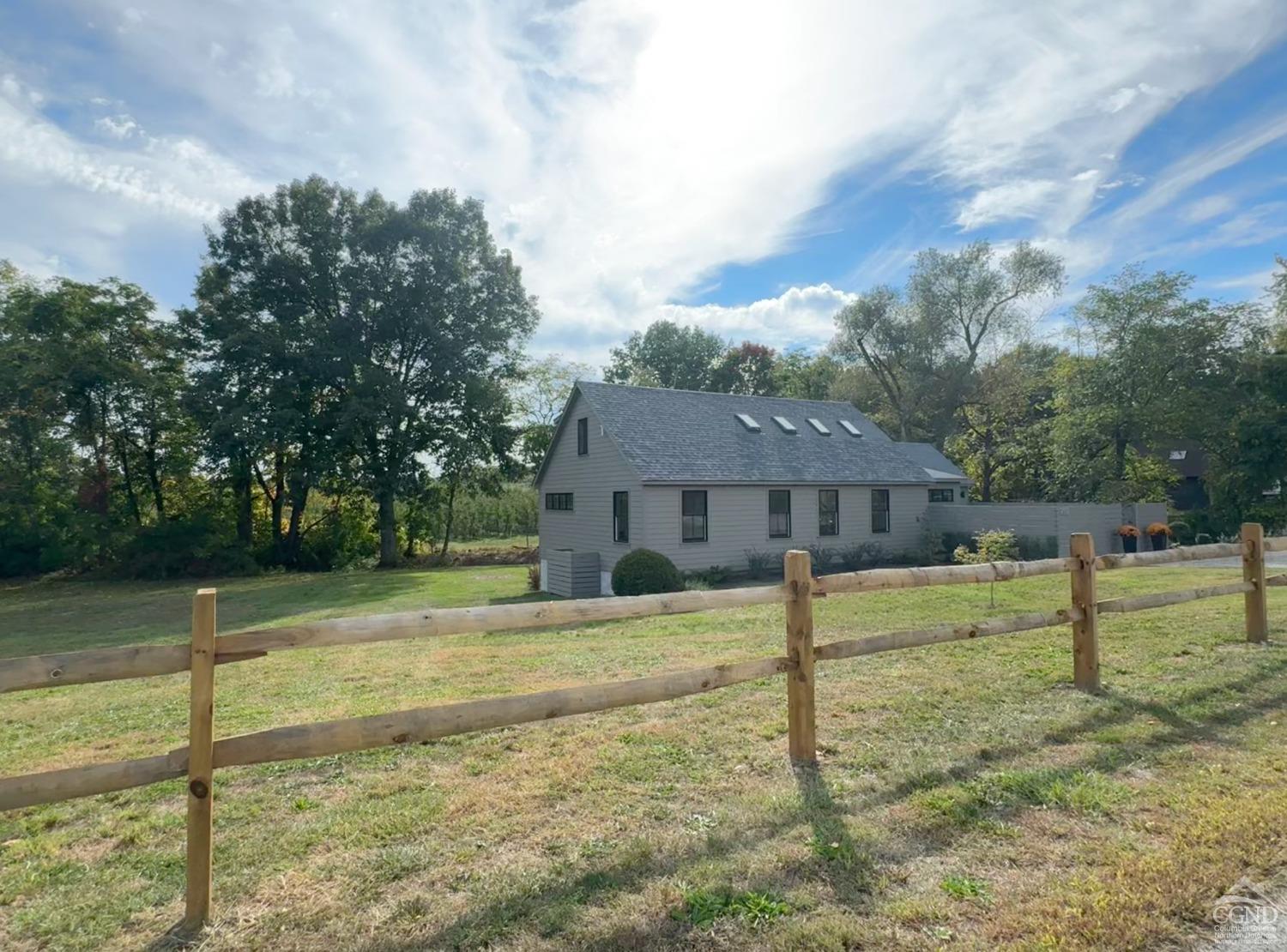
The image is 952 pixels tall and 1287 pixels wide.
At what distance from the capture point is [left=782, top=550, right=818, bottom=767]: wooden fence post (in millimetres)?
4207

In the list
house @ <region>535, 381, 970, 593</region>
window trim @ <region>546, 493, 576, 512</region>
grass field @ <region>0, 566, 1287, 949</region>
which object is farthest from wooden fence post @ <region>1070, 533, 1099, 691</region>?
window trim @ <region>546, 493, 576, 512</region>

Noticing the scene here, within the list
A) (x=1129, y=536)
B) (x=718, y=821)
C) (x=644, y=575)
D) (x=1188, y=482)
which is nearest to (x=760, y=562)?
(x=644, y=575)

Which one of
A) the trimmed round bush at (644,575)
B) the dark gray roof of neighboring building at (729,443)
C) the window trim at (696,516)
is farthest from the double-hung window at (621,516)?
the trimmed round bush at (644,575)

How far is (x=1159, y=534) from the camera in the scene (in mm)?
20875

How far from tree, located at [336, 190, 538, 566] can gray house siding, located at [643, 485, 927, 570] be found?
43.6ft

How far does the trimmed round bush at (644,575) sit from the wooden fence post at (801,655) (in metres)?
10.7

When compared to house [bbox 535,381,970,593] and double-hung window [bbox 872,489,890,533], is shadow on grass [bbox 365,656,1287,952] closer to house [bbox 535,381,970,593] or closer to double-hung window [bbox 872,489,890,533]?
house [bbox 535,381,970,593]

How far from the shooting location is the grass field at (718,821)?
2.67 m

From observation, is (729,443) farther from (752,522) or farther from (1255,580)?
(1255,580)

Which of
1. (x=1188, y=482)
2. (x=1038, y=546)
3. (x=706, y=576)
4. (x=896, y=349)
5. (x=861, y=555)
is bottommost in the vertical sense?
(x=706, y=576)

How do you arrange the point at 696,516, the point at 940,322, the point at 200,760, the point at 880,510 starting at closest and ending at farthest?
the point at 200,760, the point at 696,516, the point at 880,510, the point at 940,322

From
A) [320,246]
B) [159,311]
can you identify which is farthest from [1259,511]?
[159,311]

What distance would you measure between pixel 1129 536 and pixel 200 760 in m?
24.2

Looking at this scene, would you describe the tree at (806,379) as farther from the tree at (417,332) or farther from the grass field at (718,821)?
the grass field at (718,821)
